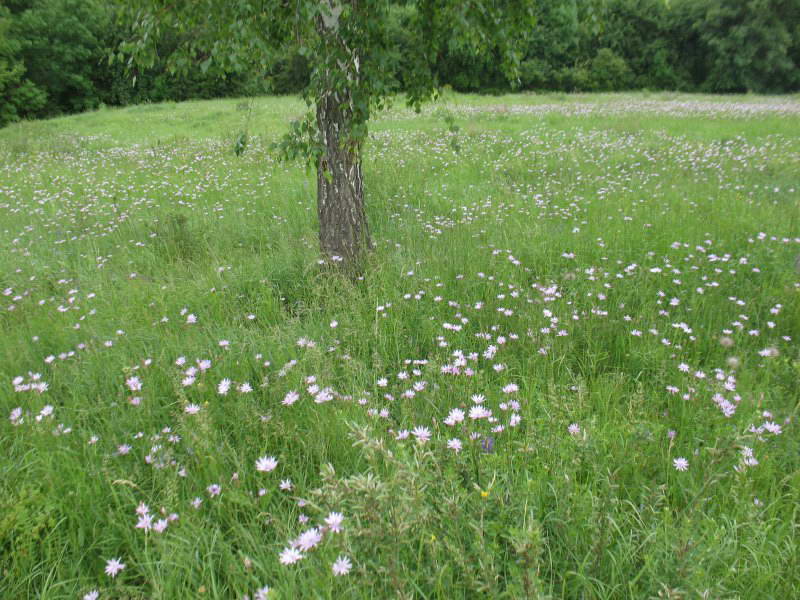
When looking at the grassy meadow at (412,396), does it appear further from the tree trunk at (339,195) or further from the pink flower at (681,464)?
the tree trunk at (339,195)

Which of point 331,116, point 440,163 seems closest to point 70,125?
point 440,163

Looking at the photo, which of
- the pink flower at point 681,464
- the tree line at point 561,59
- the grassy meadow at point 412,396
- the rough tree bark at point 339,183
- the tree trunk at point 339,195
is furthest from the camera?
the tree line at point 561,59

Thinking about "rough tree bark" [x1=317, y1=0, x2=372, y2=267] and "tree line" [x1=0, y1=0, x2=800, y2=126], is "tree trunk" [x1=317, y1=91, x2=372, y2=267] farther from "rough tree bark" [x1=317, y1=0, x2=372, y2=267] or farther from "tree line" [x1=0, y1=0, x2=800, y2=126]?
"tree line" [x1=0, y1=0, x2=800, y2=126]

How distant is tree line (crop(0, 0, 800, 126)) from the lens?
31094 millimetres

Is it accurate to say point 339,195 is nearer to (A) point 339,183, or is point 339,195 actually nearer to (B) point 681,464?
(A) point 339,183

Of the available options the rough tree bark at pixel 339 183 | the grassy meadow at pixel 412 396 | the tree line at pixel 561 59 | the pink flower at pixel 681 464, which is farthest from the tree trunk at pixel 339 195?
the tree line at pixel 561 59

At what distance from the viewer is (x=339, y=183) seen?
4.02 m

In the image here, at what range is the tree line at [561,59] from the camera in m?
31.1

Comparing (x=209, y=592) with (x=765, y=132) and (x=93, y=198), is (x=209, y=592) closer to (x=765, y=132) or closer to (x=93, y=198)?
(x=93, y=198)

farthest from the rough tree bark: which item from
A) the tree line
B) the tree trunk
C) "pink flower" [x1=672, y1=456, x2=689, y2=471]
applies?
the tree line

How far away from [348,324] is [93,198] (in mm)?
6030

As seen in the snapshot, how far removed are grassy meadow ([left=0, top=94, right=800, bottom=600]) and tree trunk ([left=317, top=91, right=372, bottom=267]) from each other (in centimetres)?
23

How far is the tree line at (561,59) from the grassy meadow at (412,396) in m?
27.5

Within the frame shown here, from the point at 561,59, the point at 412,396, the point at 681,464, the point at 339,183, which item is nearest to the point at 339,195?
the point at 339,183
